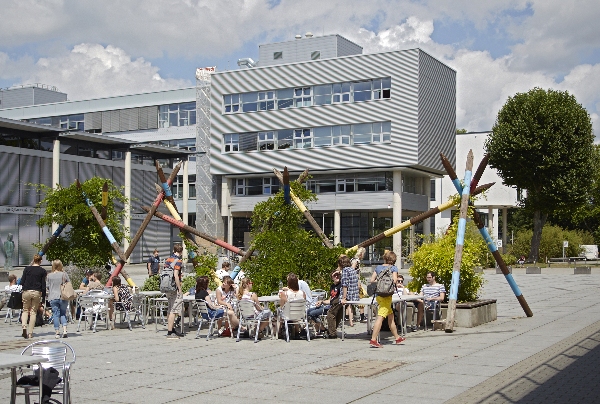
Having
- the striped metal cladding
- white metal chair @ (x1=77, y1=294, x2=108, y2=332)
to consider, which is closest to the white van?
the striped metal cladding

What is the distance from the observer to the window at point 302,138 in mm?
61406

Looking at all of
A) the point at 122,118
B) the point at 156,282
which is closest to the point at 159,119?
Result: the point at 122,118

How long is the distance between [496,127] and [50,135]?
30769 mm

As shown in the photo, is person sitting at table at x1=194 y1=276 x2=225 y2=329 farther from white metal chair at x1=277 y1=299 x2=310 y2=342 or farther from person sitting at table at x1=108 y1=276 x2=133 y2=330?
person sitting at table at x1=108 y1=276 x2=133 y2=330

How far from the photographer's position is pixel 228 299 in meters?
15.6

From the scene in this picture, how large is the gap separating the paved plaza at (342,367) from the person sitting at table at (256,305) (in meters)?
0.50

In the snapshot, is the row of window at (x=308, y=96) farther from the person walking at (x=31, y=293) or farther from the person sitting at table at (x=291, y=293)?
the person walking at (x=31, y=293)

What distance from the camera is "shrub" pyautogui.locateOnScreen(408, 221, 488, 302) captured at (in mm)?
17453

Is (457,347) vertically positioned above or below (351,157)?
below

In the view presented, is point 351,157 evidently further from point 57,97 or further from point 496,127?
point 57,97

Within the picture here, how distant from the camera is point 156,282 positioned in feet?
65.4

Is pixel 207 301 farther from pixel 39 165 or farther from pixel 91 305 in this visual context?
pixel 39 165

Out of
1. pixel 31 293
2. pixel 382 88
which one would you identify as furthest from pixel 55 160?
pixel 31 293

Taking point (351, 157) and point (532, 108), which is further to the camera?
point (351, 157)
